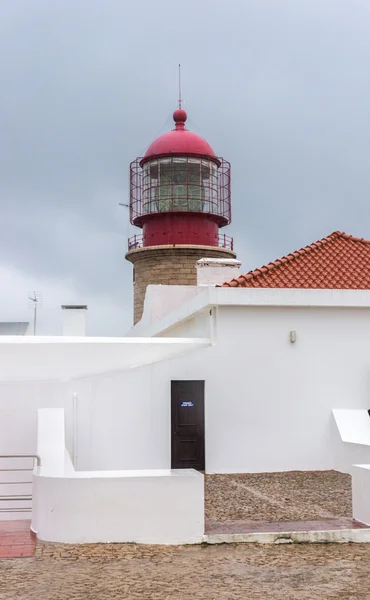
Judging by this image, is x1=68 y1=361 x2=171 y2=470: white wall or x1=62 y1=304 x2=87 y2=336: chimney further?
x1=62 y1=304 x2=87 y2=336: chimney

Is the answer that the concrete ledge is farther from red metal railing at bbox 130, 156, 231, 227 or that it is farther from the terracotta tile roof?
red metal railing at bbox 130, 156, 231, 227

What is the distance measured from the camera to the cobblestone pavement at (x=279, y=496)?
927 cm

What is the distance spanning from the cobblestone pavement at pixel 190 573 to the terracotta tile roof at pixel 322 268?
7.20m

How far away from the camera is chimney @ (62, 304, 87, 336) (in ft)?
58.8

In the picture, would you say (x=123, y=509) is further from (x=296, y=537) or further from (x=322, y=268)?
(x=322, y=268)

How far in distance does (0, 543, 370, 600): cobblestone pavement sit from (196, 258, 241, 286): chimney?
37.1 feet

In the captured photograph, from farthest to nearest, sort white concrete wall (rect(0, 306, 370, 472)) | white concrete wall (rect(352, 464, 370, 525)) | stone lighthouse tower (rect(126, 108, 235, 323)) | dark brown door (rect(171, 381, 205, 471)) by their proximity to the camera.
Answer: stone lighthouse tower (rect(126, 108, 235, 323)) < dark brown door (rect(171, 381, 205, 471)) < white concrete wall (rect(0, 306, 370, 472)) < white concrete wall (rect(352, 464, 370, 525))

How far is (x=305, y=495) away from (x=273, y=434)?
10.2 ft

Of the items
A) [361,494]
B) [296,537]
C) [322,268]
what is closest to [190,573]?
[296,537]

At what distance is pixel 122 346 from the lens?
9586mm

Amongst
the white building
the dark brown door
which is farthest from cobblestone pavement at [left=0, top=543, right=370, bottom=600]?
the dark brown door

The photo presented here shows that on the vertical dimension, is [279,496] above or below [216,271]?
below

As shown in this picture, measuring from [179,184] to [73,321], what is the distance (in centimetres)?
826

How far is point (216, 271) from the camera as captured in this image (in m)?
18.9
